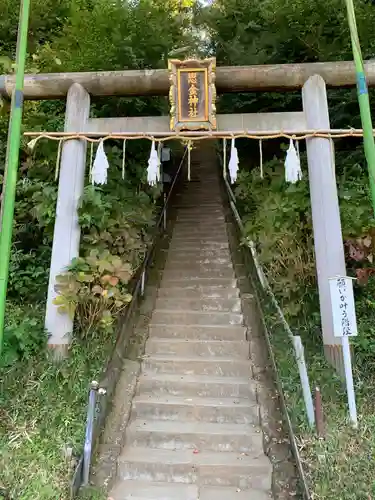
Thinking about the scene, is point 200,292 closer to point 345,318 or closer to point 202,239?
point 202,239

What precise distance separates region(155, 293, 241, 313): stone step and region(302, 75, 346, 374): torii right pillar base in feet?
5.75

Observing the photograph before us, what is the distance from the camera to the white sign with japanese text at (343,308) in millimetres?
4676

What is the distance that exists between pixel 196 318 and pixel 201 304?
1.32ft

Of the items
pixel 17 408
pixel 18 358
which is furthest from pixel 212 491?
pixel 18 358

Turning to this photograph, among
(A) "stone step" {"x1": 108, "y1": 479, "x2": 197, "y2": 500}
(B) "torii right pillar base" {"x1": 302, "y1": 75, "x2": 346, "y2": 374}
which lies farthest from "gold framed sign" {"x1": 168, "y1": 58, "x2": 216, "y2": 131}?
(A) "stone step" {"x1": 108, "y1": 479, "x2": 197, "y2": 500}

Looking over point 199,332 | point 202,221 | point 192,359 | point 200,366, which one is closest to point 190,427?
point 200,366

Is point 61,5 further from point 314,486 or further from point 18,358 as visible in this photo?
point 314,486

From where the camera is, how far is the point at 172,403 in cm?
532

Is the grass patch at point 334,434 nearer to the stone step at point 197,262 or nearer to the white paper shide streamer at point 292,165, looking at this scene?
the white paper shide streamer at point 292,165

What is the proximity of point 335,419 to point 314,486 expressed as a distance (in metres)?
0.88

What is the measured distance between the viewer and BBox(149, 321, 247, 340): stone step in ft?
21.6

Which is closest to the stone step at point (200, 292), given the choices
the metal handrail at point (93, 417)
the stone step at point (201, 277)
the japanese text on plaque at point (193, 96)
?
the stone step at point (201, 277)

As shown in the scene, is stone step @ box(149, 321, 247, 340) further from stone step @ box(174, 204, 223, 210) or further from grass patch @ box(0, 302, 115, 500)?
stone step @ box(174, 204, 223, 210)

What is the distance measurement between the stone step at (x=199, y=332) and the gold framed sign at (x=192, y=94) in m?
3.12
